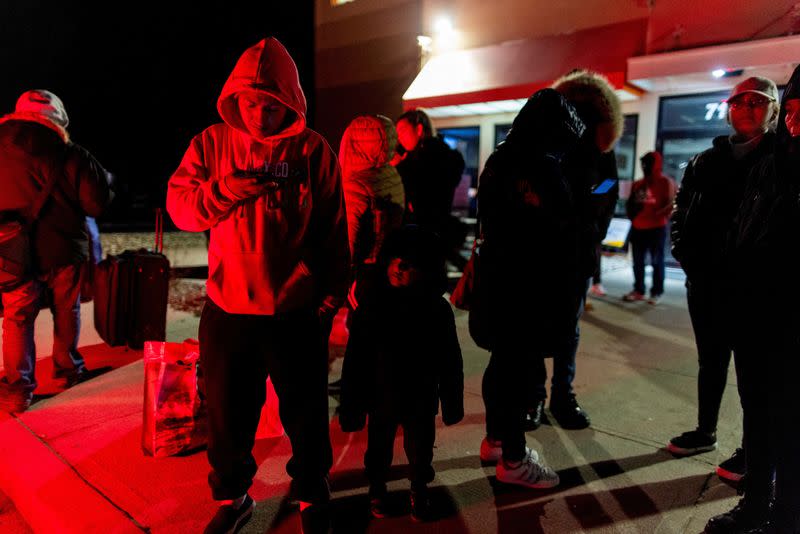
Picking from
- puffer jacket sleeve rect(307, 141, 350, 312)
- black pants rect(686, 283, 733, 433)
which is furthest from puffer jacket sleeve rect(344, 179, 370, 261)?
black pants rect(686, 283, 733, 433)

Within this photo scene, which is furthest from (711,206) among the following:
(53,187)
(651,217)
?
(651,217)

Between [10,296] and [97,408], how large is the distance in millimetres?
960

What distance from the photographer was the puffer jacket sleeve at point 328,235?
2352 mm

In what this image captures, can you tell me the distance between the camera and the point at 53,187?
144 inches

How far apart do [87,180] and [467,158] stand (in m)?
10.6

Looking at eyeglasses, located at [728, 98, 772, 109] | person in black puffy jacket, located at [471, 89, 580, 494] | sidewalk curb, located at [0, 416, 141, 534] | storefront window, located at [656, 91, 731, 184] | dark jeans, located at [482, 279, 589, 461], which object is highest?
storefront window, located at [656, 91, 731, 184]

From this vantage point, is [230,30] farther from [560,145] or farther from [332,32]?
[560,145]

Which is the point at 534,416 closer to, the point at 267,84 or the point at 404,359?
the point at 404,359

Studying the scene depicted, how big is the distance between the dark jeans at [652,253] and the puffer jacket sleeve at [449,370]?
576 cm

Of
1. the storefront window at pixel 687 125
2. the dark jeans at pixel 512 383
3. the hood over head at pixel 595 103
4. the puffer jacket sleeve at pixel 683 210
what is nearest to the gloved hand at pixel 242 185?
the dark jeans at pixel 512 383

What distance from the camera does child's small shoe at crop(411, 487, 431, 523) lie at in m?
2.52

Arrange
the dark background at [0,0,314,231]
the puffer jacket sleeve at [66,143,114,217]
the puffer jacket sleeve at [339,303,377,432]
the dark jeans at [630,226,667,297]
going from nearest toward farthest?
Answer: 1. the puffer jacket sleeve at [339,303,377,432]
2. the puffer jacket sleeve at [66,143,114,217]
3. the dark jeans at [630,226,667,297]
4. the dark background at [0,0,314,231]

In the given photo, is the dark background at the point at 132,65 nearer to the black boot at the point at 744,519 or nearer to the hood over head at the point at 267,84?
the hood over head at the point at 267,84

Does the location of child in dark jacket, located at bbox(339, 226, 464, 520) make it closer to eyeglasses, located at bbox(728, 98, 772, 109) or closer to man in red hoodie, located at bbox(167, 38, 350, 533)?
man in red hoodie, located at bbox(167, 38, 350, 533)
